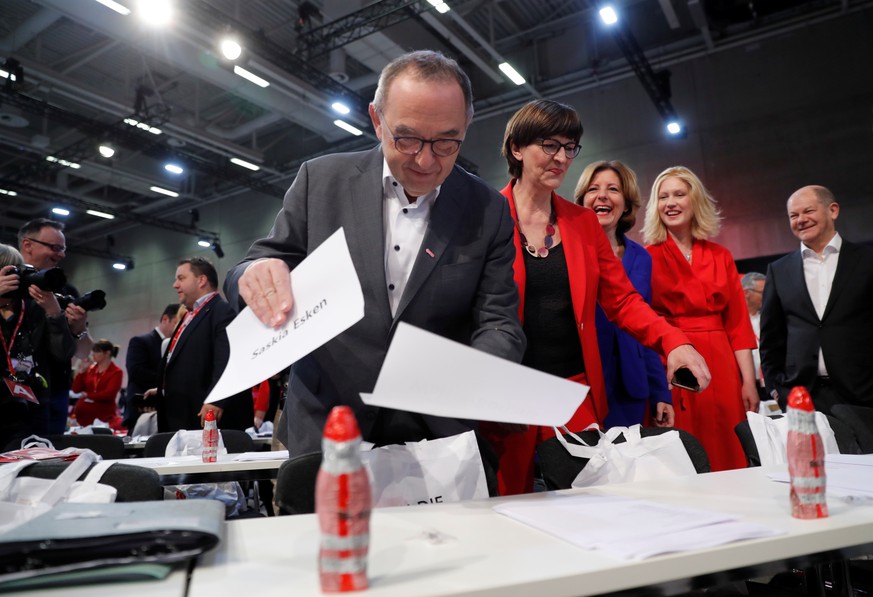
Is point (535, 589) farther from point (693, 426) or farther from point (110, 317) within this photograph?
point (110, 317)

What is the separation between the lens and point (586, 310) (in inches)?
72.2

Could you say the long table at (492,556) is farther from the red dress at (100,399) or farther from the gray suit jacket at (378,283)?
the red dress at (100,399)

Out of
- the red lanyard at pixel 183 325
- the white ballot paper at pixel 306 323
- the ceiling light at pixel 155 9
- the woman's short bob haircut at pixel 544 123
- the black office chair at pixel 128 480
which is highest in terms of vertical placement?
the ceiling light at pixel 155 9

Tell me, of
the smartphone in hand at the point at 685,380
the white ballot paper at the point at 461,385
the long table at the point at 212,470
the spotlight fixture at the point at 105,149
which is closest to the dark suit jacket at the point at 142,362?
the long table at the point at 212,470

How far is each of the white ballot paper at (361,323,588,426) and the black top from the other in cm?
102

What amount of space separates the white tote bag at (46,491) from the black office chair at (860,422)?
1896 millimetres

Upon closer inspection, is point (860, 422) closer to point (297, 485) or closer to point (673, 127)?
point (297, 485)

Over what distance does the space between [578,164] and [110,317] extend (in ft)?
39.9

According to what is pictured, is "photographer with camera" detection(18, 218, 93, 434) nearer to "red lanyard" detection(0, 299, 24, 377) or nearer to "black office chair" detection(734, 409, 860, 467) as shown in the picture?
"red lanyard" detection(0, 299, 24, 377)

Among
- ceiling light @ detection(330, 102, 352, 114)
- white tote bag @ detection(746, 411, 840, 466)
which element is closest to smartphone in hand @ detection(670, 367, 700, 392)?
white tote bag @ detection(746, 411, 840, 466)

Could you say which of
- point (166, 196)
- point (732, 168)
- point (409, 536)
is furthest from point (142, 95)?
point (409, 536)

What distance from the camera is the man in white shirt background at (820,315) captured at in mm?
2912

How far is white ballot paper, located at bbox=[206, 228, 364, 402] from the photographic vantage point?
30.8 inches

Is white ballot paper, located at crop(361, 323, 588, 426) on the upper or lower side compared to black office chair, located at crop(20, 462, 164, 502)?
upper
